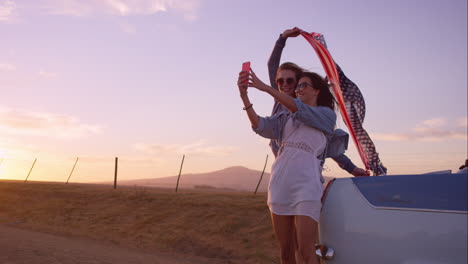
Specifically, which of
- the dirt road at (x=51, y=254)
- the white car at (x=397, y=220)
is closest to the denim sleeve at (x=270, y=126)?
the white car at (x=397, y=220)

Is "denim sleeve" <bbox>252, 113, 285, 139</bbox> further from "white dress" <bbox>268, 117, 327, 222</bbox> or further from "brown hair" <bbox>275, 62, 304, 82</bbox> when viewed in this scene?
"brown hair" <bbox>275, 62, 304, 82</bbox>

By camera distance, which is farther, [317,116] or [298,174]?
[317,116]

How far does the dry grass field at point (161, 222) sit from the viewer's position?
8.92 m

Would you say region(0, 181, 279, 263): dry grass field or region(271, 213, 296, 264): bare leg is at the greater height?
region(0, 181, 279, 263): dry grass field

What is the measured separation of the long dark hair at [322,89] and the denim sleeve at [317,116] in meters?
0.17

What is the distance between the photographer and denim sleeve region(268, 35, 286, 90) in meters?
3.65

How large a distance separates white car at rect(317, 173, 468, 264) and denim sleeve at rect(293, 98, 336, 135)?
381mm

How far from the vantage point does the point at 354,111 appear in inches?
132

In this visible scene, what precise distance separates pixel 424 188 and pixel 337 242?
22.8 inches

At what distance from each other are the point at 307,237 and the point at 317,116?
0.75m

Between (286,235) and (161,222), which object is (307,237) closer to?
(286,235)

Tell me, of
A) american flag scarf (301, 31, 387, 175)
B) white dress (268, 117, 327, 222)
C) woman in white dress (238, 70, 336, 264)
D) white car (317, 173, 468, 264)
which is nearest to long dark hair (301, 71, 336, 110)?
woman in white dress (238, 70, 336, 264)

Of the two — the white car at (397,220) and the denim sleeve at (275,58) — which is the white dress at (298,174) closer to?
the white car at (397,220)

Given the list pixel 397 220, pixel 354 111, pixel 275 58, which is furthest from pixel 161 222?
Answer: pixel 397 220
